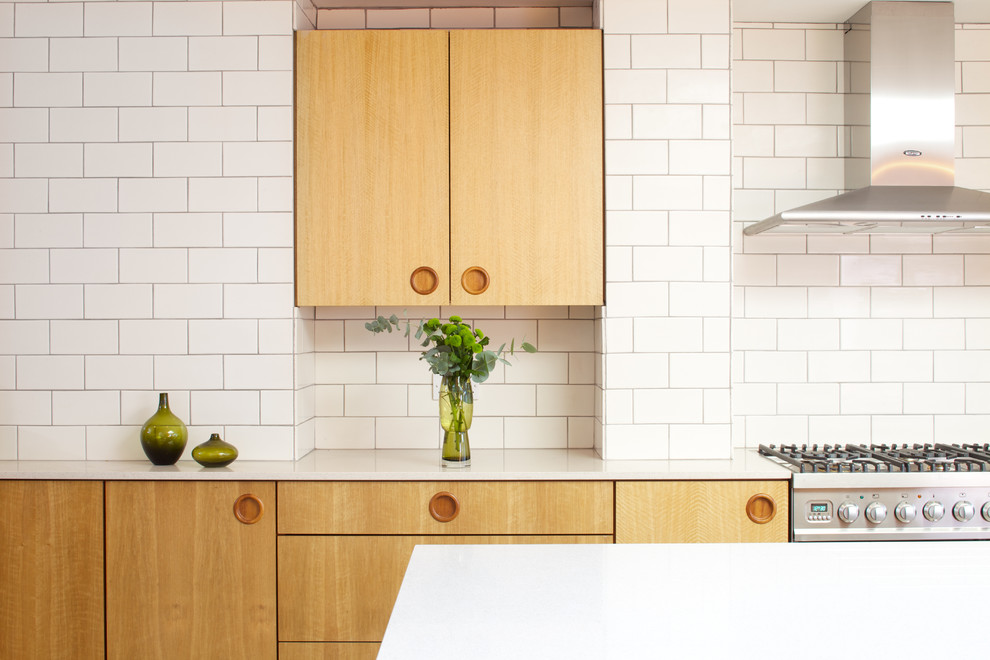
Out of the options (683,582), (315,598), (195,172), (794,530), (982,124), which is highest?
(982,124)

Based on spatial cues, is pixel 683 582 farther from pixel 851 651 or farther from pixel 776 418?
pixel 776 418

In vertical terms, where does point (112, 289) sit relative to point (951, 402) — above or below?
above

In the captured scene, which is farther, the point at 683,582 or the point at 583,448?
Result: the point at 583,448

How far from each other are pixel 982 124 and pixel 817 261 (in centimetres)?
83

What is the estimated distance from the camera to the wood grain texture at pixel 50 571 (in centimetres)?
228

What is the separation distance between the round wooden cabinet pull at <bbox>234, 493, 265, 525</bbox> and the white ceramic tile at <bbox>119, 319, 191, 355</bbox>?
1.90 ft

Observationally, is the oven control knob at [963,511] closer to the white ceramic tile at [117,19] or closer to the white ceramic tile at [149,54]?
the white ceramic tile at [149,54]

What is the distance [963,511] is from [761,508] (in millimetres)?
611

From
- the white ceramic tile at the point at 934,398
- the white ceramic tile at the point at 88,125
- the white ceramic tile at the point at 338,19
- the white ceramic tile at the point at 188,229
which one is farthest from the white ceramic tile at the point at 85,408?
the white ceramic tile at the point at 934,398

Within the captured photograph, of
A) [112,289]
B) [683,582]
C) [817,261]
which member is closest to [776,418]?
[817,261]

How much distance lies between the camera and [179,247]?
2.50 m

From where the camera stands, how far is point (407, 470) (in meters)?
2.35

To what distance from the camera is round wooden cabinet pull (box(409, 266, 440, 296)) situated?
2.53 meters

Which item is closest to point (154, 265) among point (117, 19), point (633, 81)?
point (117, 19)
